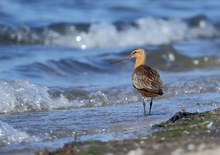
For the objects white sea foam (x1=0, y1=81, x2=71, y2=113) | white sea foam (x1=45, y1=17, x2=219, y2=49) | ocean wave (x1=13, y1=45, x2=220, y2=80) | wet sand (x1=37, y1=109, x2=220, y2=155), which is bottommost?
wet sand (x1=37, y1=109, x2=220, y2=155)

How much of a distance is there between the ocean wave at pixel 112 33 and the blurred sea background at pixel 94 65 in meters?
0.03

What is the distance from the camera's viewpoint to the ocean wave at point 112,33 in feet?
61.0

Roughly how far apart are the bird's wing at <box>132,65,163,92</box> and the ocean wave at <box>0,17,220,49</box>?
818 cm

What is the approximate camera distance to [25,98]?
10.7 m

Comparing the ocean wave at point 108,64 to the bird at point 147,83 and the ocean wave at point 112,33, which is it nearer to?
the ocean wave at point 112,33

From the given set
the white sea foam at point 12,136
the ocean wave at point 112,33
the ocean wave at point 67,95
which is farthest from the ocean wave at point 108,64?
the white sea foam at point 12,136

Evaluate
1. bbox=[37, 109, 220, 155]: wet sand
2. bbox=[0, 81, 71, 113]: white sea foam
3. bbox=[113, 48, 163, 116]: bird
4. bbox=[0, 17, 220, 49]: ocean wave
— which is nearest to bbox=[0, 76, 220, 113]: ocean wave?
bbox=[0, 81, 71, 113]: white sea foam

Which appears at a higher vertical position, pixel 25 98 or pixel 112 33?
pixel 112 33

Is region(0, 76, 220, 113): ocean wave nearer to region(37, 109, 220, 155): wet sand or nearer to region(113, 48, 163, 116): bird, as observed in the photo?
region(113, 48, 163, 116): bird

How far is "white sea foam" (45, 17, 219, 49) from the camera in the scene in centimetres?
1898

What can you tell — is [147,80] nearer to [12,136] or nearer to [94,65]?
[12,136]

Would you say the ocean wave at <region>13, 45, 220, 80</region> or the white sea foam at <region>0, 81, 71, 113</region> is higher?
the ocean wave at <region>13, 45, 220, 80</region>

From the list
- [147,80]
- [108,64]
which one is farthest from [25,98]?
[108,64]

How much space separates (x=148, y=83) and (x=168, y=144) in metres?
2.92
